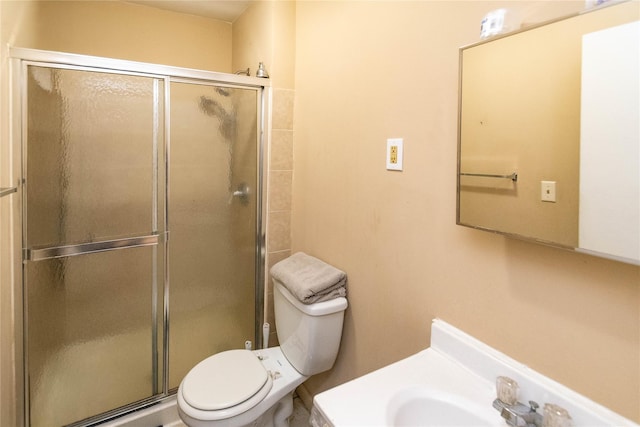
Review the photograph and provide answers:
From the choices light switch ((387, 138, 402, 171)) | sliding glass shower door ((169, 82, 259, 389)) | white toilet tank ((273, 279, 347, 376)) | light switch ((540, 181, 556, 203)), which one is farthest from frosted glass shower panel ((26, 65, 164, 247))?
light switch ((540, 181, 556, 203))

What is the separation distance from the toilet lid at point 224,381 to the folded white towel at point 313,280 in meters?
0.39

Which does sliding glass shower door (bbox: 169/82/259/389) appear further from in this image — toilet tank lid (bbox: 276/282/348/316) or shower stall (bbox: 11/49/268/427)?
toilet tank lid (bbox: 276/282/348/316)

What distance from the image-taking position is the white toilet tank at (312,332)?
1.50m

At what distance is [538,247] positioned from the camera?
2.82 ft

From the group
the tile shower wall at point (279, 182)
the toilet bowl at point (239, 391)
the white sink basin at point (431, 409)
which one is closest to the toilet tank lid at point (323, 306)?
the toilet bowl at point (239, 391)

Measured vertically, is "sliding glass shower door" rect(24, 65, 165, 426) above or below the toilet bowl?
above

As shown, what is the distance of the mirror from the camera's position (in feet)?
2.19

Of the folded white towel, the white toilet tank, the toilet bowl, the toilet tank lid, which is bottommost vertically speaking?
the toilet bowl

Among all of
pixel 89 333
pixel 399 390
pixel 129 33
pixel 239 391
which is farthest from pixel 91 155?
pixel 399 390

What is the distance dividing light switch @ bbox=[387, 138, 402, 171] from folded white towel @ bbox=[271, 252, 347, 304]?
55 cm

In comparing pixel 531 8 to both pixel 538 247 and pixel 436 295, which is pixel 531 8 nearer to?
pixel 538 247

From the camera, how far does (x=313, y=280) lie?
4.99 ft

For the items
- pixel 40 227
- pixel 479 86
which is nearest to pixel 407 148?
pixel 479 86

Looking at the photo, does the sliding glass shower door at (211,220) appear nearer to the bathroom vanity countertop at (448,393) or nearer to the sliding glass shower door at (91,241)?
the sliding glass shower door at (91,241)
